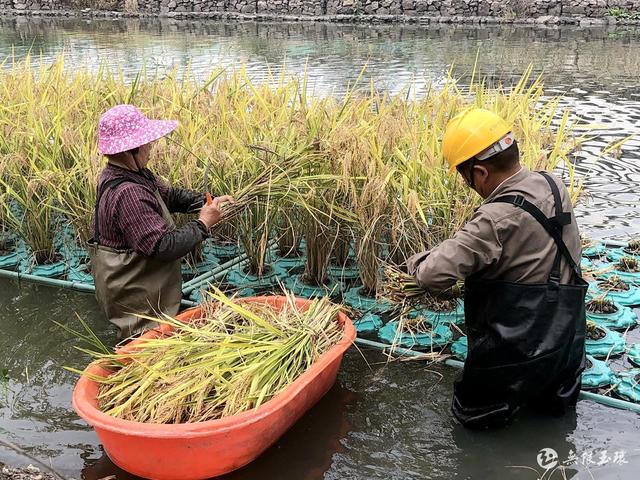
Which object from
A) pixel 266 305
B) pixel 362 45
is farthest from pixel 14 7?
pixel 266 305

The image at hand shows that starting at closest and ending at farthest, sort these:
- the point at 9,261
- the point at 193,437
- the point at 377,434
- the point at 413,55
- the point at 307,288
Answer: the point at 193,437
the point at 377,434
the point at 307,288
the point at 9,261
the point at 413,55

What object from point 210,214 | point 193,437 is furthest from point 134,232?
point 193,437

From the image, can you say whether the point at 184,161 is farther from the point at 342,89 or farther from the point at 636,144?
the point at 342,89

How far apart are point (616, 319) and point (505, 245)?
1208mm

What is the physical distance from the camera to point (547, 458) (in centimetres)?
215

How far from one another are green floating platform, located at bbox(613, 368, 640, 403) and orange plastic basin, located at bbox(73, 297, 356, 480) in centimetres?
116

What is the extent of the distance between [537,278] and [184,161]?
209cm

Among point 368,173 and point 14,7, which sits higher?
point 14,7

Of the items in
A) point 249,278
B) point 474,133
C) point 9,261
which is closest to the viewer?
point 474,133

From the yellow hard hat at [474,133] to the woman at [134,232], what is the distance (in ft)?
3.52

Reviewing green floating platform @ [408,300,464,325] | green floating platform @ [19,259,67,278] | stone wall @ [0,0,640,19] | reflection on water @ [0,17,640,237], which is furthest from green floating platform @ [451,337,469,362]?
stone wall @ [0,0,640,19]

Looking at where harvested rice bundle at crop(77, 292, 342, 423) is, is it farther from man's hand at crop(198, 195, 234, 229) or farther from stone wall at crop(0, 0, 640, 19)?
stone wall at crop(0, 0, 640, 19)

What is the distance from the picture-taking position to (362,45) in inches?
589

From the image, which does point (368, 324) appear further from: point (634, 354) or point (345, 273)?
point (634, 354)
